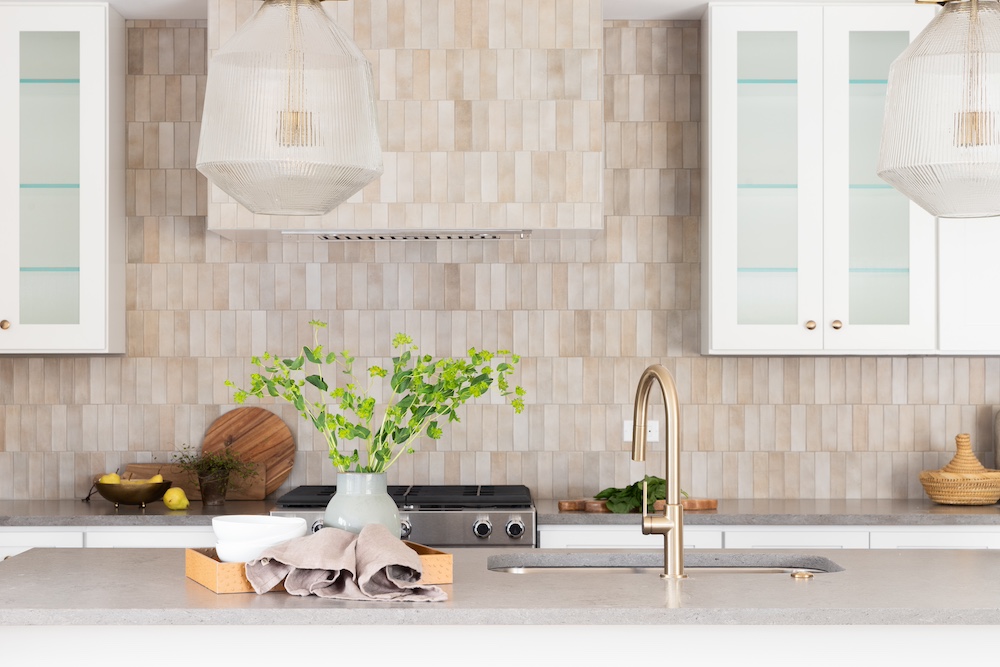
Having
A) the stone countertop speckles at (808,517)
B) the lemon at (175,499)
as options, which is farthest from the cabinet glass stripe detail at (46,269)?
the stone countertop speckles at (808,517)

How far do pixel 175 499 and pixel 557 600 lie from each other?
2171mm

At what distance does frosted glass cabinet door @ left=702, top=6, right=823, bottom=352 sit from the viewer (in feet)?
12.2

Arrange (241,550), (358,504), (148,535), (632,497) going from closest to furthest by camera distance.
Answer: (241,550)
(358,504)
(148,535)
(632,497)

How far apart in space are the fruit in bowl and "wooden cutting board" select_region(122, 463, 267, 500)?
7.6 inches

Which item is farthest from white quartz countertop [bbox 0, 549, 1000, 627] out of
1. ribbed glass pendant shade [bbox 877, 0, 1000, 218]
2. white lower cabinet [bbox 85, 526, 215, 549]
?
white lower cabinet [bbox 85, 526, 215, 549]

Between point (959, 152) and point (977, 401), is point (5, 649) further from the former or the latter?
point (977, 401)

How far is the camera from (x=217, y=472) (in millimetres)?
3758

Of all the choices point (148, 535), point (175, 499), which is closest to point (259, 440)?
point (175, 499)

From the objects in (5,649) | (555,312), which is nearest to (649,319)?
(555,312)

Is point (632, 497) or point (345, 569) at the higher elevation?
point (345, 569)

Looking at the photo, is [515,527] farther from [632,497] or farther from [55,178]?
[55,178]

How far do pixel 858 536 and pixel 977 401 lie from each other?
3.03 feet

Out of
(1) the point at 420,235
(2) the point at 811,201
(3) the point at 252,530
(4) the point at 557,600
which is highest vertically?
(2) the point at 811,201

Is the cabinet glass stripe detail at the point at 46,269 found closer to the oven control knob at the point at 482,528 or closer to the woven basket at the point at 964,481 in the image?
the oven control knob at the point at 482,528
